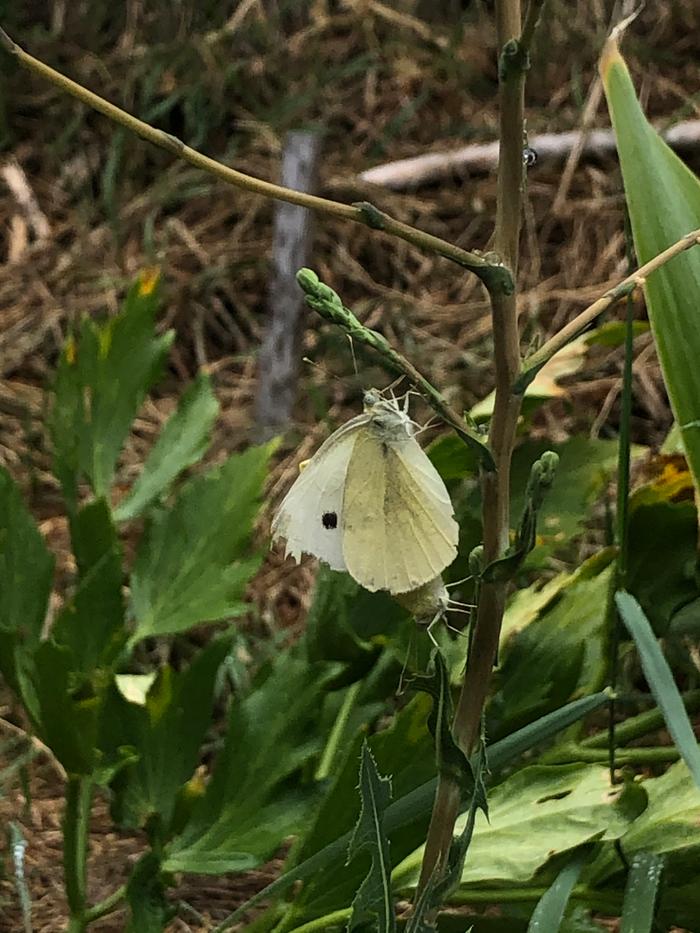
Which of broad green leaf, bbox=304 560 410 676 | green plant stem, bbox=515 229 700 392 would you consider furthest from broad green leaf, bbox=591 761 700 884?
green plant stem, bbox=515 229 700 392

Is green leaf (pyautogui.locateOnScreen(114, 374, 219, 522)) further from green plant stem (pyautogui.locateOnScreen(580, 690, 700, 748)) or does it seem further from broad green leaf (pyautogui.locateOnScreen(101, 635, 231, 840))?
green plant stem (pyautogui.locateOnScreen(580, 690, 700, 748))

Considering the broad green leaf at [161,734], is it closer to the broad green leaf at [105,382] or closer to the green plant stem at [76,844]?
the green plant stem at [76,844]

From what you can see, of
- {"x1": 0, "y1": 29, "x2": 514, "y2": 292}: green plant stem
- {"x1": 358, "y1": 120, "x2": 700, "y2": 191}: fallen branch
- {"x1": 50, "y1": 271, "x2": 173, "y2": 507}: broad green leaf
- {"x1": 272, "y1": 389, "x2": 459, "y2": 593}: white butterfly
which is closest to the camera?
{"x1": 0, "y1": 29, "x2": 514, "y2": 292}: green plant stem

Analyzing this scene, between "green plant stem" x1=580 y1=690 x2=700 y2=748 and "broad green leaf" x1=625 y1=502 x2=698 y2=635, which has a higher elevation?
"broad green leaf" x1=625 y1=502 x2=698 y2=635

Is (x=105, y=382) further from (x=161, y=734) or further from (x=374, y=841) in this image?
(x=374, y=841)

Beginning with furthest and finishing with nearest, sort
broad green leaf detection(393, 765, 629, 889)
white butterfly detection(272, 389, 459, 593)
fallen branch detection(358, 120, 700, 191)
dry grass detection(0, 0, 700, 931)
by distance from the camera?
fallen branch detection(358, 120, 700, 191) → dry grass detection(0, 0, 700, 931) → broad green leaf detection(393, 765, 629, 889) → white butterfly detection(272, 389, 459, 593)

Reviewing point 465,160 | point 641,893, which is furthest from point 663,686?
point 465,160

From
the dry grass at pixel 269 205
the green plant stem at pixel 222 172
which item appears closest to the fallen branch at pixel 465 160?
the dry grass at pixel 269 205

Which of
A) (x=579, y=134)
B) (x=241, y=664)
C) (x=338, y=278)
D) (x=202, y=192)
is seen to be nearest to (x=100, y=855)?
(x=241, y=664)
